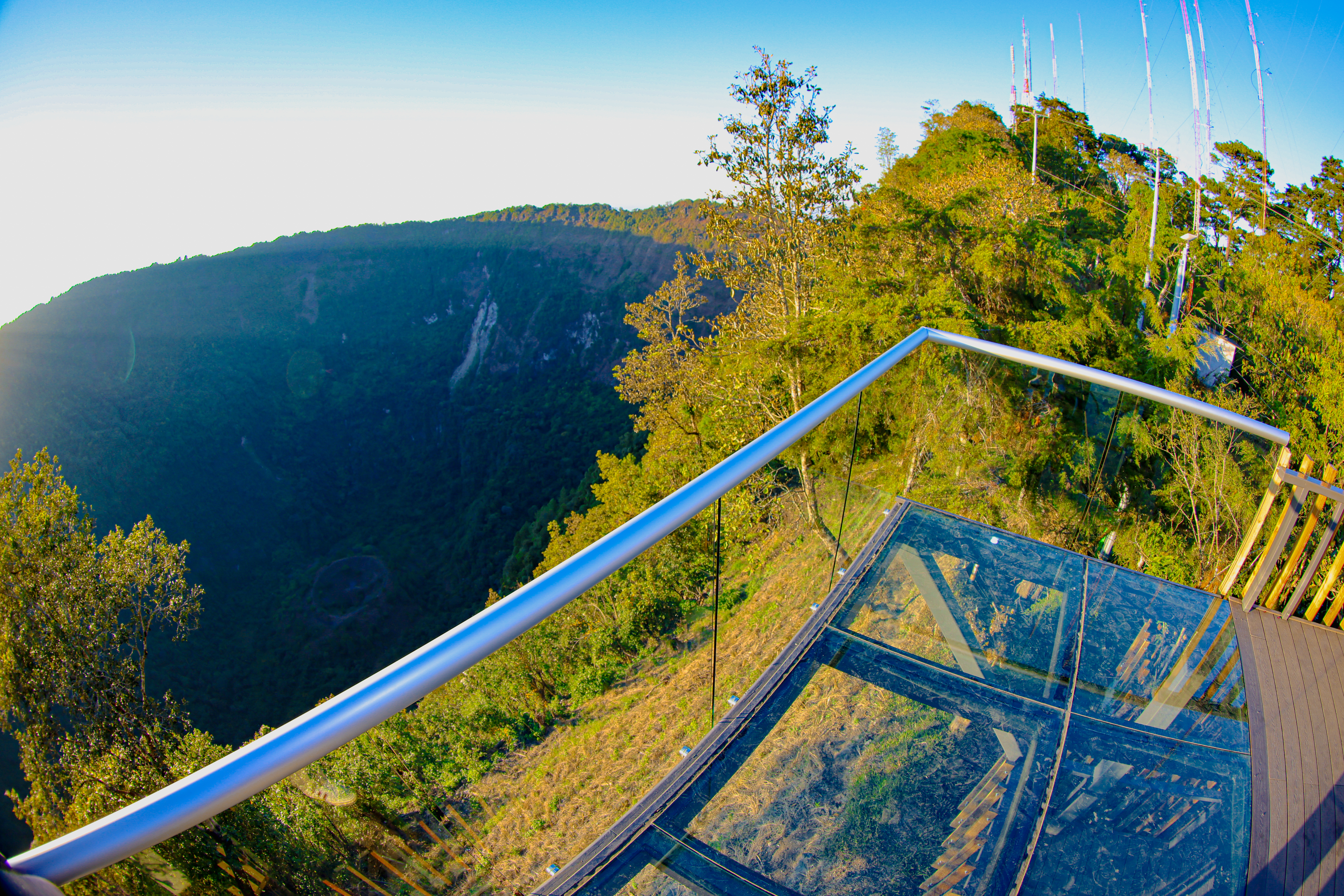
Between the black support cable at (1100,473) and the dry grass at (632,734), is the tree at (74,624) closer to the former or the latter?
the dry grass at (632,734)

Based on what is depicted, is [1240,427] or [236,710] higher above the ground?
[1240,427]

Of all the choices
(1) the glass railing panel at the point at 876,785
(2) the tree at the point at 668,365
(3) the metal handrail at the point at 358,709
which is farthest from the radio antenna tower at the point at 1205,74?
(3) the metal handrail at the point at 358,709

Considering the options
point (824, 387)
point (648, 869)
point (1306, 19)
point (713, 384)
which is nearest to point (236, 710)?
point (713, 384)

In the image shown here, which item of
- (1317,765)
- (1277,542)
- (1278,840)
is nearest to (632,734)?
(1278,840)

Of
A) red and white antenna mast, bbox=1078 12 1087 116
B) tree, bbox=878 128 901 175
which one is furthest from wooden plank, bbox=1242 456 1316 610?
tree, bbox=878 128 901 175

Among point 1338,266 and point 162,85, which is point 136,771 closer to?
point 162,85

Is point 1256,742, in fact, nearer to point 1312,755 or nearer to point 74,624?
point 1312,755

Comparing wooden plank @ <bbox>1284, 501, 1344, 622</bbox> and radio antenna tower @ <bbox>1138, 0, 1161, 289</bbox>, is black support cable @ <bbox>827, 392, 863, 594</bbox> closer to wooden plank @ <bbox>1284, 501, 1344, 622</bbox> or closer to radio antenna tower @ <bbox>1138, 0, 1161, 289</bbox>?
wooden plank @ <bbox>1284, 501, 1344, 622</bbox>

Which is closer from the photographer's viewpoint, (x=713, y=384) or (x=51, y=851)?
(x=51, y=851)
